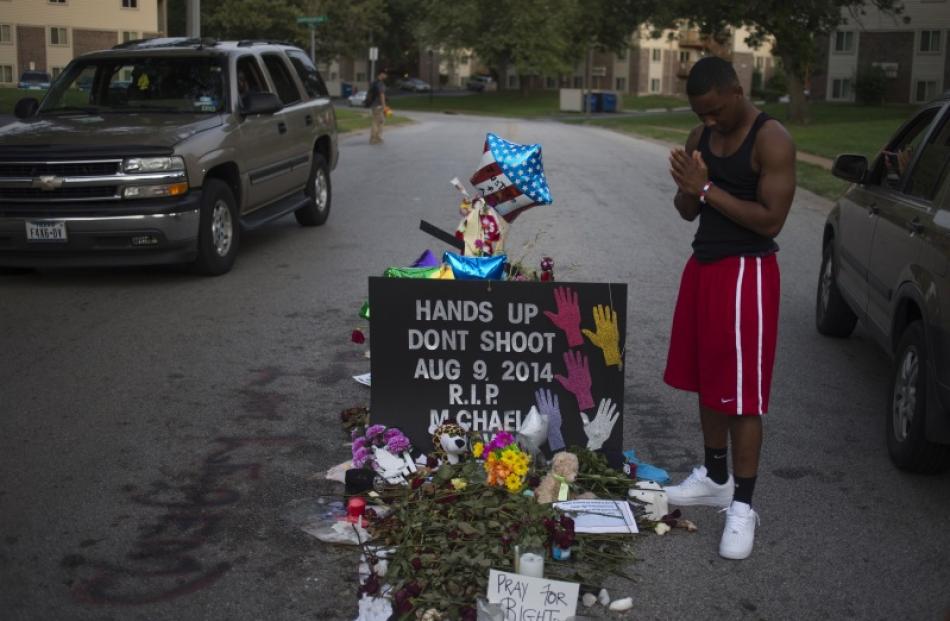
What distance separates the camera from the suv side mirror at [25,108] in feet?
32.2

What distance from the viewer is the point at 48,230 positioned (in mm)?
8703

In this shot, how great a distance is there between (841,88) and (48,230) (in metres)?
59.1

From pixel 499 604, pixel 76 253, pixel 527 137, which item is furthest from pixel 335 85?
pixel 499 604

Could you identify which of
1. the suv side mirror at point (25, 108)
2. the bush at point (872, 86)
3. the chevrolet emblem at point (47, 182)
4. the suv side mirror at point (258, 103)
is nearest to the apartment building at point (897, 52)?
the bush at point (872, 86)

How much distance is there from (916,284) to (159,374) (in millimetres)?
4277

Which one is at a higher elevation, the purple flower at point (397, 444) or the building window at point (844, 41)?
the building window at point (844, 41)

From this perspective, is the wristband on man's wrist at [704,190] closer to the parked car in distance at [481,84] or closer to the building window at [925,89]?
the building window at [925,89]

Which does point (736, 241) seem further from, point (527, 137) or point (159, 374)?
point (527, 137)

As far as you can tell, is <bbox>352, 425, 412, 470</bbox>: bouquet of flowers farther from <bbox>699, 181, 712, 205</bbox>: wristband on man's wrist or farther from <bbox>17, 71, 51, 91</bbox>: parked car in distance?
<bbox>17, 71, 51, 91</bbox>: parked car in distance

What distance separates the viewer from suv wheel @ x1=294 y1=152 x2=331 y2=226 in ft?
40.7

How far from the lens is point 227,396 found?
244 inches

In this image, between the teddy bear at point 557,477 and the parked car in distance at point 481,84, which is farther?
the parked car in distance at point 481,84

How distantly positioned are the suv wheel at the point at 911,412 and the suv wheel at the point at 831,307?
2.22 metres

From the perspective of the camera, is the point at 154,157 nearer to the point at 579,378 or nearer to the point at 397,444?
the point at 397,444
